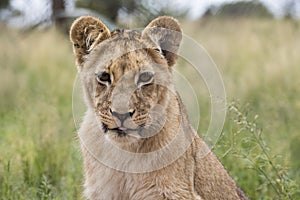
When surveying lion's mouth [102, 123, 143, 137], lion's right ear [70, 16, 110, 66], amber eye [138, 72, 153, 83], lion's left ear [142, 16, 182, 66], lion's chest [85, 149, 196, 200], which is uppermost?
lion's right ear [70, 16, 110, 66]

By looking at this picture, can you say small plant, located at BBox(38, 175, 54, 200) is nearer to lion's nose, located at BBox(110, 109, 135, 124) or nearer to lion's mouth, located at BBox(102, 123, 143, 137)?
lion's mouth, located at BBox(102, 123, 143, 137)

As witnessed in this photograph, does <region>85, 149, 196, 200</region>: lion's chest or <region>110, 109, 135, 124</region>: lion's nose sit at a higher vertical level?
<region>110, 109, 135, 124</region>: lion's nose

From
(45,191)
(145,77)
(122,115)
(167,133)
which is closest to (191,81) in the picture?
(45,191)

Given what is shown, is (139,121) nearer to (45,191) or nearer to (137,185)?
(137,185)

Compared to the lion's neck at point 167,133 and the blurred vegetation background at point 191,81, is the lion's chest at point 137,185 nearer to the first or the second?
the lion's neck at point 167,133

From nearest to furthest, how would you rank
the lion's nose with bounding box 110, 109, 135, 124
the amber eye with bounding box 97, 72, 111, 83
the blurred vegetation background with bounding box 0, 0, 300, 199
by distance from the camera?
the lion's nose with bounding box 110, 109, 135, 124
the amber eye with bounding box 97, 72, 111, 83
the blurred vegetation background with bounding box 0, 0, 300, 199

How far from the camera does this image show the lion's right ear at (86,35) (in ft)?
12.5

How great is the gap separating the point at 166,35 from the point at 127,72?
43 cm

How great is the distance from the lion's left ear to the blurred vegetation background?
0.55m

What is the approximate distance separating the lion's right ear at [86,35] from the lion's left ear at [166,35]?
23 cm

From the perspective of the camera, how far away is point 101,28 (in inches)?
151

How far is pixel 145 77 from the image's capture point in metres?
3.64

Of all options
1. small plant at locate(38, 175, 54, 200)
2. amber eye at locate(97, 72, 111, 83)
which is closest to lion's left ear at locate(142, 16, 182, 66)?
amber eye at locate(97, 72, 111, 83)

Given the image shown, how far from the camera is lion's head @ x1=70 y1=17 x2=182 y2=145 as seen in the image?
11.6ft
